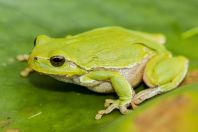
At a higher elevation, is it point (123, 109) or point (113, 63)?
point (113, 63)

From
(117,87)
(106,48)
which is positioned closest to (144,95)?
(117,87)

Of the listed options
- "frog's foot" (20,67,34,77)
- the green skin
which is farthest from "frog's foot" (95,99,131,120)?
"frog's foot" (20,67,34,77)

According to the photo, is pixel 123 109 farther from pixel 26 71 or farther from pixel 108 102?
pixel 26 71

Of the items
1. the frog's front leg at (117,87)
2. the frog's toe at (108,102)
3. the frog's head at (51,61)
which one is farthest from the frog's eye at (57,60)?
the frog's toe at (108,102)

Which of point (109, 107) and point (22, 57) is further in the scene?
point (22, 57)

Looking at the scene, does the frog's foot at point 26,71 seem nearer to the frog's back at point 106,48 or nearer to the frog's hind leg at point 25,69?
the frog's hind leg at point 25,69

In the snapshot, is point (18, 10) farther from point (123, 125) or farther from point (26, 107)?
point (123, 125)
